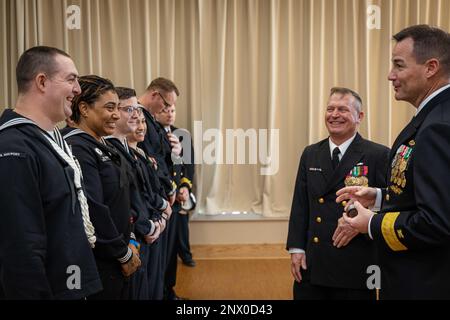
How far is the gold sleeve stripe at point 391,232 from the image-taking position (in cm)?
161

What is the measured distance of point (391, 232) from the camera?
161 cm

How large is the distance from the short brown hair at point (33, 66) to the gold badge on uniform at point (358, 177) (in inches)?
59.0

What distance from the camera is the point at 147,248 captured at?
9.00 feet

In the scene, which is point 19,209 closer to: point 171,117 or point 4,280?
point 4,280

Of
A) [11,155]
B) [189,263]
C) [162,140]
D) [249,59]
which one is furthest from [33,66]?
[249,59]

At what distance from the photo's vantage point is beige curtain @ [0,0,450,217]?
4.89m

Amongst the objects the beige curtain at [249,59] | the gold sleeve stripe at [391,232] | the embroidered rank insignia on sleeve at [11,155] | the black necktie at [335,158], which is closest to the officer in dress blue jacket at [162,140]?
the beige curtain at [249,59]

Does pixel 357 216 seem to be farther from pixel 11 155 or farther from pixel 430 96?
pixel 11 155

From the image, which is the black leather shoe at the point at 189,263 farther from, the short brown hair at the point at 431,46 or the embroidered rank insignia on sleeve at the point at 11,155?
the short brown hair at the point at 431,46

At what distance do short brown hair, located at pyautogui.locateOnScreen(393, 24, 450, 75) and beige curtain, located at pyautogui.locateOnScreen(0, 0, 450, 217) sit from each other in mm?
3300

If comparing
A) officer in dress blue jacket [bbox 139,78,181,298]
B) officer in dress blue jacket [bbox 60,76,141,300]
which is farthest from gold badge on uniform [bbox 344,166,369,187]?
officer in dress blue jacket [bbox 139,78,181,298]

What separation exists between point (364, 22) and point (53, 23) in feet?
10.6

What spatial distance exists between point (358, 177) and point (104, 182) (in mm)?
1262

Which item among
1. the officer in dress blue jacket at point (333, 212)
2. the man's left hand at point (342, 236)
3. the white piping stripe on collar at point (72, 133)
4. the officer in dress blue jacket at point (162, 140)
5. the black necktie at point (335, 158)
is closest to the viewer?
the white piping stripe on collar at point (72, 133)
